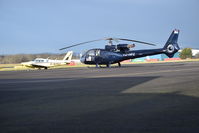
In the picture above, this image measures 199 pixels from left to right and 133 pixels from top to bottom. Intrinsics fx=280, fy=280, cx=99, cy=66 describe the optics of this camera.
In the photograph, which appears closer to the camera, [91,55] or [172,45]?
[91,55]

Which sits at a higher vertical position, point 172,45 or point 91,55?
point 172,45

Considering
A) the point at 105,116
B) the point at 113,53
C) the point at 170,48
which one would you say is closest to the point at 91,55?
the point at 113,53

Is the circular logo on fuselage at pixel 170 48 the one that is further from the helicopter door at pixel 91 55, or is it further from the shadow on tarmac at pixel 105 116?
the shadow on tarmac at pixel 105 116

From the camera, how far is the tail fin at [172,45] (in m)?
38.7

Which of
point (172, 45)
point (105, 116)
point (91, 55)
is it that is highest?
point (172, 45)

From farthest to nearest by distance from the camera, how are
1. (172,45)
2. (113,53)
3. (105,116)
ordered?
(172,45) < (113,53) < (105,116)

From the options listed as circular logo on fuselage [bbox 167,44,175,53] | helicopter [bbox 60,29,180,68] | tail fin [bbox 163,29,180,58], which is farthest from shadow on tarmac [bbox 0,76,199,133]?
circular logo on fuselage [bbox 167,44,175,53]

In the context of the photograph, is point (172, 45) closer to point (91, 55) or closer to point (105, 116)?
point (91, 55)

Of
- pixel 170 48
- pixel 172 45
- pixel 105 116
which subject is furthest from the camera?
pixel 172 45

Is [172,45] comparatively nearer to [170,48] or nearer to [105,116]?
[170,48]

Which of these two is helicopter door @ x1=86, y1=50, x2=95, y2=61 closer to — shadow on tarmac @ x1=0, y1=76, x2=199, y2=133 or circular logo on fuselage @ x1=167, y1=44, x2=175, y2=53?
A: circular logo on fuselage @ x1=167, y1=44, x2=175, y2=53

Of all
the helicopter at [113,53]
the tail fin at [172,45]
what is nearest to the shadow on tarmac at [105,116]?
the helicopter at [113,53]

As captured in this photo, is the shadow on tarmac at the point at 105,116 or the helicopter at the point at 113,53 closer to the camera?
the shadow on tarmac at the point at 105,116

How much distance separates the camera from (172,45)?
129 ft
